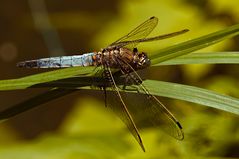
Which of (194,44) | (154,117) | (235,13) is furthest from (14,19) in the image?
(194,44)

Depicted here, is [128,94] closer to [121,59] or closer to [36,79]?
[121,59]

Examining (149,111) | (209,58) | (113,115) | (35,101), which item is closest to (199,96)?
(209,58)

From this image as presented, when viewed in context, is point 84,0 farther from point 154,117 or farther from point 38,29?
point 154,117

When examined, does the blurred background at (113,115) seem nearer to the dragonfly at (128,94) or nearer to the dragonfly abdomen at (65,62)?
the dragonfly at (128,94)

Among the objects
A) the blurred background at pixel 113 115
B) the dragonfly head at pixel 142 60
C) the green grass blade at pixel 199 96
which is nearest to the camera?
the green grass blade at pixel 199 96

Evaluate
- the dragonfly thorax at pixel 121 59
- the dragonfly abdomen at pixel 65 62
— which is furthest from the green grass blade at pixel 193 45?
the dragonfly abdomen at pixel 65 62

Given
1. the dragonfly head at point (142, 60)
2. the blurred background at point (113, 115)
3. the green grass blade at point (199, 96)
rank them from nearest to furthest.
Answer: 1. the green grass blade at point (199, 96)
2. the dragonfly head at point (142, 60)
3. the blurred background at point (113, 115)
